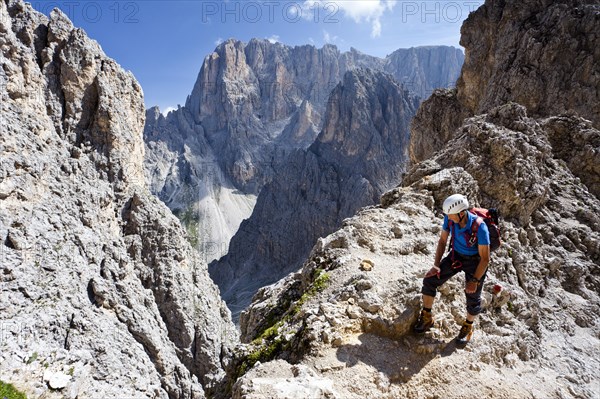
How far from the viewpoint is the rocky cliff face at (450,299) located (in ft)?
17.5

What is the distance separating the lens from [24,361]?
19.0 metres

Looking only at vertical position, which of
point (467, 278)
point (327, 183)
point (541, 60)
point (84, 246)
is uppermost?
point (541, 60)

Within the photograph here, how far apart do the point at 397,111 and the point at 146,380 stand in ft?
419

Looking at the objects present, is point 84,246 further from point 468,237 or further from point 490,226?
point 490,226

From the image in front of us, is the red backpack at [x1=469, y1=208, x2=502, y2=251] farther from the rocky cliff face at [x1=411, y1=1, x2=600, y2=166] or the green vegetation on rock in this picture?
the rocky cliff face at [x1=411, y1=1, x2=600, y2=166]

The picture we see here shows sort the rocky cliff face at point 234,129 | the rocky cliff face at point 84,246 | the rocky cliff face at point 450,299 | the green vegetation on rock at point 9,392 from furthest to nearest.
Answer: the rocky cliff face at point 234,129 → the rocky cliff face at point 84,246 → the green vegetation on rock at point 9,392 → the rocky cliff face at point 450,299

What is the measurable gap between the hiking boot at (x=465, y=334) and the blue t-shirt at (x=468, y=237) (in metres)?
1.23

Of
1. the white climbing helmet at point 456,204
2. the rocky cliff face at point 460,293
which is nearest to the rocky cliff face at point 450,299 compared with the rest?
the rocky cliff face at point 460,293

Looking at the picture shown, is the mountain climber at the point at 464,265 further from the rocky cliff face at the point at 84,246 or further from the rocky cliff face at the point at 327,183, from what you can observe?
the rocky cliff face at the point at 327,183

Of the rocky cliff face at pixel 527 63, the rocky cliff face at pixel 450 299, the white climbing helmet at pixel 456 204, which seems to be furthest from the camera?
the rocky cliff face at pixel 527 63

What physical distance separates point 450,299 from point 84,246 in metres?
28.8

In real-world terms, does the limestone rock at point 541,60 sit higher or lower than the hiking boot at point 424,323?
higher

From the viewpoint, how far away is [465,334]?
6027mm

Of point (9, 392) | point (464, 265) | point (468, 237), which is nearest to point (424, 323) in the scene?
point (464, 265)
